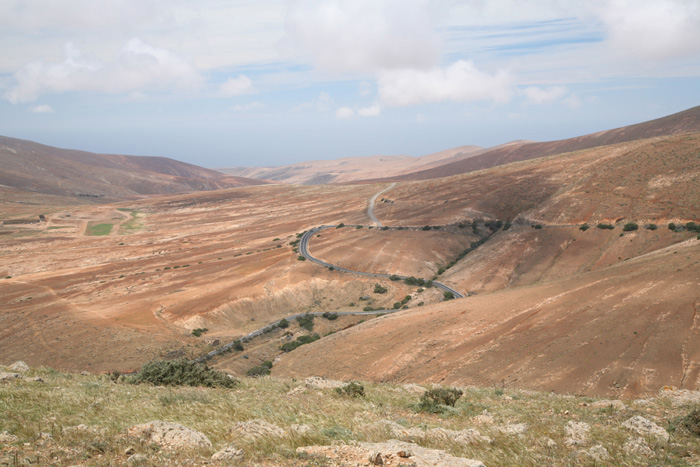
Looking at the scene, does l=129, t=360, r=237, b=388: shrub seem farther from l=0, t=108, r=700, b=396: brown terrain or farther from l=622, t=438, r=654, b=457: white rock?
l=0, t=108, r=700, b=396: brown terrain

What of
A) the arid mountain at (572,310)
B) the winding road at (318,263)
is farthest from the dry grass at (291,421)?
the winding road at (318,263)

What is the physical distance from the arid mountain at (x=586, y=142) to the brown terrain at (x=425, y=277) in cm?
5434

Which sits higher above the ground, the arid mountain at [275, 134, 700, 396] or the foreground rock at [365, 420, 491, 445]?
the foreground rock at [365, 420, 491, 445]

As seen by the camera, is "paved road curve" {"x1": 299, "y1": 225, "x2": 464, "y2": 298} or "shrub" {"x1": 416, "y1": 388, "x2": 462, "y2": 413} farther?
"paved road curve" {"x1": 299, "y1": 225, "x2": 464, "y2": 298}

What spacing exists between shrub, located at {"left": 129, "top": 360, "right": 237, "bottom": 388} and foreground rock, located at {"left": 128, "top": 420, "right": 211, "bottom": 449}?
6518 millimetres

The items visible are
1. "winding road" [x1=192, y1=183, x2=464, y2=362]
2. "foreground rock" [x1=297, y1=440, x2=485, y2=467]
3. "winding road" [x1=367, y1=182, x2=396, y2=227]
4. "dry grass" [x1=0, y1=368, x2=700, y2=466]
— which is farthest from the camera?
"winding road" [x1=367, y1=182, x2=396, y2=227]

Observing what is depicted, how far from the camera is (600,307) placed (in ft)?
78.7

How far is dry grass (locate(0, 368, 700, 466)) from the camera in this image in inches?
241

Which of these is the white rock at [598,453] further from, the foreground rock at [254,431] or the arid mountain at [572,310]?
the arid mountain at [572,310]

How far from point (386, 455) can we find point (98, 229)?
104723mm

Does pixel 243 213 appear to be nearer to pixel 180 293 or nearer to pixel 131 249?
pixel 131 249

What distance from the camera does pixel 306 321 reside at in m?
44.4

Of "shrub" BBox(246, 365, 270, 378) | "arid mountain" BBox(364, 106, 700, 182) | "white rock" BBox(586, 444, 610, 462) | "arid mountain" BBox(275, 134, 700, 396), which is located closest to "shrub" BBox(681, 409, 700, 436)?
"white rock" BBox(586, 444, 610, 462)

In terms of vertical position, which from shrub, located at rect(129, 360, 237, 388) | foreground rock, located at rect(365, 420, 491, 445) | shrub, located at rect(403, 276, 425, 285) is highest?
foreground rock, located at rect(365, 420, 491, 445)
